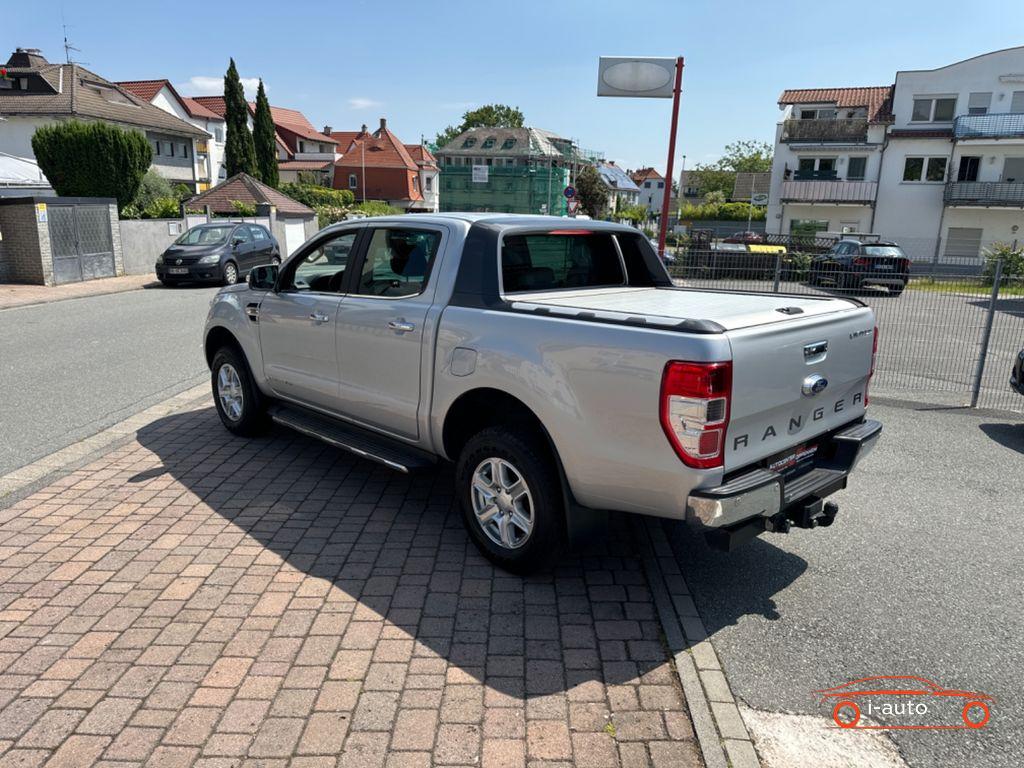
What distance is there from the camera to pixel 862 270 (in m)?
10.1

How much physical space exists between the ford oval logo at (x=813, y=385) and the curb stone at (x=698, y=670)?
47.7 inches

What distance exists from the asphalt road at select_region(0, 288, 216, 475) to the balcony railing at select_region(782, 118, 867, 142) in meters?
39.1

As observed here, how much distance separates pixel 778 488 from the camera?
132 inches

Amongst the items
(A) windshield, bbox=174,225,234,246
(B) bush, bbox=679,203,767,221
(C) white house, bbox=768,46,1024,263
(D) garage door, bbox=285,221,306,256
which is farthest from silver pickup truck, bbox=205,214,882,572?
(B) bush, bbox=679,203,767,221

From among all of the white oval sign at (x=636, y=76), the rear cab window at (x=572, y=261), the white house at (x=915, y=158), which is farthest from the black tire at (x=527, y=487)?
the white house at (x=915, y=158)

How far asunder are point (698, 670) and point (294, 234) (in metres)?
33.1

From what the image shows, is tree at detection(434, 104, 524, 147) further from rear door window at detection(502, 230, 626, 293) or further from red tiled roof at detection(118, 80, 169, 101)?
rear door window at detection(502, 230, 626, 293)

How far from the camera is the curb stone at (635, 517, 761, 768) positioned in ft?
8.95

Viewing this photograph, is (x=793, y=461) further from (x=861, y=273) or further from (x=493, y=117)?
(x=493, y=117)

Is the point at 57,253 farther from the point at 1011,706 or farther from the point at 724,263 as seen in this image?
the point at 1011,706

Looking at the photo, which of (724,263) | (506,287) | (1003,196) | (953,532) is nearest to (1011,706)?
(953,532)

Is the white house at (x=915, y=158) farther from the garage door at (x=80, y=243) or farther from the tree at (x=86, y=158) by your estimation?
the garage door at (x=80, y=243)

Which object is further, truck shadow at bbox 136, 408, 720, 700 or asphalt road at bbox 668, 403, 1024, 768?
truck shadow at bbox 136, 408, 720, 700

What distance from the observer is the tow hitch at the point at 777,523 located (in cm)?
332
